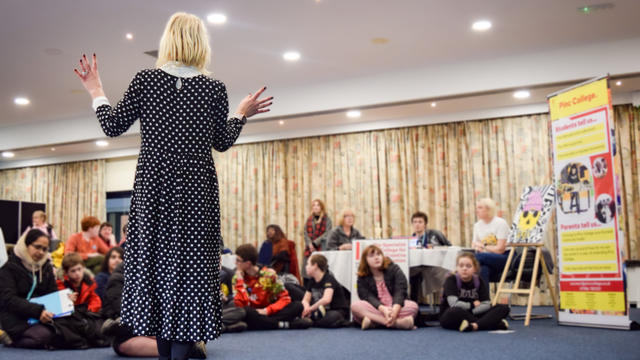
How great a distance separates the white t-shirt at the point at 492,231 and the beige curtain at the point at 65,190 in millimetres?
7254

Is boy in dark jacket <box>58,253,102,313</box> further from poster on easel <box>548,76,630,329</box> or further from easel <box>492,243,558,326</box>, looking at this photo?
poster on easel <box>548,76,630,329</box>

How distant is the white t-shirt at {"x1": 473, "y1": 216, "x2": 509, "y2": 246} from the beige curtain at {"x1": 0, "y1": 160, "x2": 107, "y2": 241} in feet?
23.8

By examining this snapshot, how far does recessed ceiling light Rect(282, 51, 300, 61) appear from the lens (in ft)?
21.2

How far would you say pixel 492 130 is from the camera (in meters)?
8.53

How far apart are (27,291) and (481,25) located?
4.81m

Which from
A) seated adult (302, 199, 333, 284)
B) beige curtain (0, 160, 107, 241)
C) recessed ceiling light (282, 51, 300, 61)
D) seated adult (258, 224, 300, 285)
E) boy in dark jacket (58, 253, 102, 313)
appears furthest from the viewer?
beige curtain (0, 160, 107, 241)

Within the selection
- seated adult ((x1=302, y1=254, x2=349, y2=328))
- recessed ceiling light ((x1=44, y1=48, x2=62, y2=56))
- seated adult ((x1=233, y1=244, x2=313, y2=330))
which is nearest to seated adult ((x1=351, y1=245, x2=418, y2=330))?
seated adult ((x1=302, y1=254, x2=349, y2=328))

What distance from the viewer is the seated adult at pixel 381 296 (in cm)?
535

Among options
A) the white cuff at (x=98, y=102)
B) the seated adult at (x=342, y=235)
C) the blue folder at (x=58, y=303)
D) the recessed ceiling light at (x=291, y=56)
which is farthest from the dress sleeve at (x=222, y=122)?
the seated adult at (x=342, y=235)

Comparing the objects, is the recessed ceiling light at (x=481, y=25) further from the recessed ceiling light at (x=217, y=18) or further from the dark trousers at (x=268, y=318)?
the dark trousers at (x=268, y=318)

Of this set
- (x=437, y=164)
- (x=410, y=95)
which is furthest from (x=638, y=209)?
(x=410, y=95)

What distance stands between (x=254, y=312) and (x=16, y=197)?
795 centimetres

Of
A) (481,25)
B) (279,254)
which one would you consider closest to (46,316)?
(279,254)

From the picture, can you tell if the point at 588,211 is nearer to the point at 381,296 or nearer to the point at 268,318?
the point at 381,296
